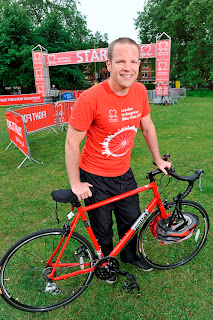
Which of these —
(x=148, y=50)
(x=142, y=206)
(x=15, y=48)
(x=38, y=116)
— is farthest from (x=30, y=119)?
(x=15, y=48)

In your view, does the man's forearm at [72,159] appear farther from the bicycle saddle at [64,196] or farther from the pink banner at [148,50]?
the pink banner at [148,50]

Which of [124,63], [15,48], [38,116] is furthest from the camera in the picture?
[15,48]

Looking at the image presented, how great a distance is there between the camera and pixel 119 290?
2623 millimetres

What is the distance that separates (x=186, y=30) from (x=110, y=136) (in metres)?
37.9

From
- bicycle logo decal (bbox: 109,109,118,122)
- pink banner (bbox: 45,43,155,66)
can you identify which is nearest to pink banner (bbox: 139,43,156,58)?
pink banner (bbox: 45,43,155,66)

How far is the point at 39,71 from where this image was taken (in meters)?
20.5

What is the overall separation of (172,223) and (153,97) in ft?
69.6

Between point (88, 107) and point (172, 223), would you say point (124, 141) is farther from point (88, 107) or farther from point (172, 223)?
point (172, 223)

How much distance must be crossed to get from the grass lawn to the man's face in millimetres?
2242

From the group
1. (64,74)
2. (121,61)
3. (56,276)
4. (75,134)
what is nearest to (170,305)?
(56,276)

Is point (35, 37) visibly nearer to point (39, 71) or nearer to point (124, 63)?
point (39, 71)

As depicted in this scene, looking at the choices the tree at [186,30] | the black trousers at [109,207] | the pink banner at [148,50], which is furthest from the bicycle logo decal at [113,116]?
the tree at [186,30]

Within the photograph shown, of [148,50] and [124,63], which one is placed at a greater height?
[148,50]

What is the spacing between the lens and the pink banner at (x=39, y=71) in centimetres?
2011
